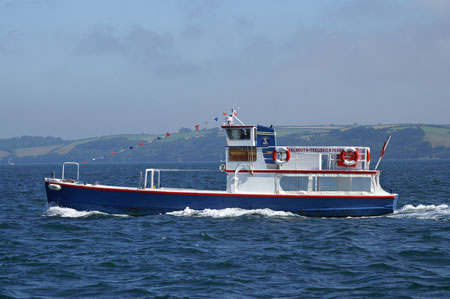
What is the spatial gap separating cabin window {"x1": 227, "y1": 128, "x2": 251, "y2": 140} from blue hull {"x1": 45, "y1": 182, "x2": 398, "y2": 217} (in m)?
3.16

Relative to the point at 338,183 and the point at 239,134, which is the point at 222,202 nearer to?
the point at 239,134

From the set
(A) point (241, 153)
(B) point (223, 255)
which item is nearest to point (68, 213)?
(A) point (241, 153)

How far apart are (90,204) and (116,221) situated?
278 cm

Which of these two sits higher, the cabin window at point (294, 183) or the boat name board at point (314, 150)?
the boat name board at point (314, 150)

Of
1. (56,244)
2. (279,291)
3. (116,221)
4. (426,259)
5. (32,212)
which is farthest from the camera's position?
(32,212)

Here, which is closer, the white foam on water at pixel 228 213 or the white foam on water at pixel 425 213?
the white foam on water at pixel 228 213

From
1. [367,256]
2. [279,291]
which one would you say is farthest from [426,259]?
[279,291]

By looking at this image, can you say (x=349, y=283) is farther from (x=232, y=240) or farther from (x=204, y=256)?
(x=232, y=240)

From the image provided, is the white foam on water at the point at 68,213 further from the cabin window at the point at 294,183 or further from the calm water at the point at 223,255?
the cabin window at the point at 294,183

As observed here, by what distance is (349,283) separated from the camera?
17.7m

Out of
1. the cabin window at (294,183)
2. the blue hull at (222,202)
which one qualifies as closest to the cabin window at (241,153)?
the cabin window at (294,183)

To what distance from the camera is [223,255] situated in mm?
21500

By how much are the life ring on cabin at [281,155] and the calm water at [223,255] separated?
9.46 ft

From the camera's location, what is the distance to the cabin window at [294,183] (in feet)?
103
